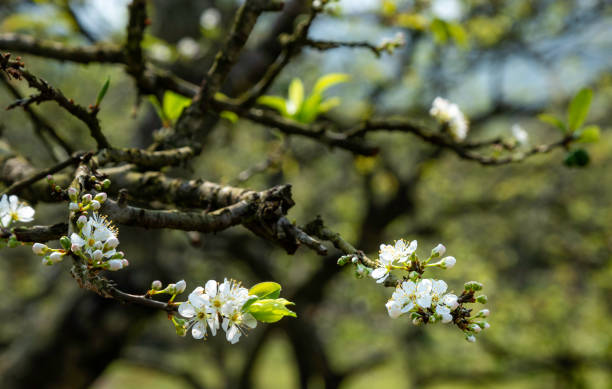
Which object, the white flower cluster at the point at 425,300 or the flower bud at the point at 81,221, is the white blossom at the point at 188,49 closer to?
the flower bud at the point at 81,221

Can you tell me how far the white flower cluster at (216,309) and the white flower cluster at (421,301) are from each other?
28cm

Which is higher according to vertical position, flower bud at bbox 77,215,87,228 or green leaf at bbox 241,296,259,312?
flower bud at bbox 77,215,87,228

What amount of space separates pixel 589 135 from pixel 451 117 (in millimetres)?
523

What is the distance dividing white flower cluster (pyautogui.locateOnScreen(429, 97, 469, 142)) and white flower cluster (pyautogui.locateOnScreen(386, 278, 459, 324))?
1.26 metres

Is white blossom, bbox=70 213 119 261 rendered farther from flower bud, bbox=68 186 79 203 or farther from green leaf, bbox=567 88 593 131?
green leaf, bbox=567 88 593 131

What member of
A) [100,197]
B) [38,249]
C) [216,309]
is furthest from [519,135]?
[38,249]

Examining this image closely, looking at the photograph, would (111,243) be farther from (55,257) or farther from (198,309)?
(198,309)

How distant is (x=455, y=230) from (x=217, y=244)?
12.9 ft

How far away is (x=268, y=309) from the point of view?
904 millimetres

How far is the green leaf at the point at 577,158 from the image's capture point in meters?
1.73

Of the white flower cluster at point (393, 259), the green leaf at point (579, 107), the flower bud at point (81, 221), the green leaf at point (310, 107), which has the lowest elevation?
the flower bud at point (81, 221)

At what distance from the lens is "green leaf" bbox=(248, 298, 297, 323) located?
90 cm

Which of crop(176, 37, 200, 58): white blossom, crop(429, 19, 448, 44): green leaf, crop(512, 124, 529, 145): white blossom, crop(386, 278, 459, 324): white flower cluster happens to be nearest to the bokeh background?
crop(176, 37, 200, 58): white blossom

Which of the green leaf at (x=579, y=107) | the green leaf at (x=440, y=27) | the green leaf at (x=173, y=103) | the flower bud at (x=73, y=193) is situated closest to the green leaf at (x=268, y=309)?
the flower bud at (x=73, y=193)
